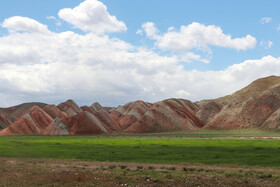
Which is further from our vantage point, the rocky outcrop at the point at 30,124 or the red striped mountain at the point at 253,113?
the rocky outcrop at the point at 30,124

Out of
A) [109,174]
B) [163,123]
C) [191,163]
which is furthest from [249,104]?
[109,174]

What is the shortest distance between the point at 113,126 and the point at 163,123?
→ 3338 centimetres

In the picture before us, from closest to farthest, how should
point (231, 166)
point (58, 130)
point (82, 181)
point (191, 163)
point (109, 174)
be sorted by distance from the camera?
point (82, 181) → point (109, 174) → point (231, 166) → point (191, 163) → point (58, 130)

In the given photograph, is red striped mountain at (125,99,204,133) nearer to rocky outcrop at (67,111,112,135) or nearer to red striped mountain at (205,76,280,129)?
red striped mountain at (205,76,280,129)

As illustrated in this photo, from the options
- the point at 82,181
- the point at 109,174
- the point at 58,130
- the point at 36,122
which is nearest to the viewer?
the point at 82,181

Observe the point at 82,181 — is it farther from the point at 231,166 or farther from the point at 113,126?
the point at 113,126

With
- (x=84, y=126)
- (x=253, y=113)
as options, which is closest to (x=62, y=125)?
(x=84, y=126)

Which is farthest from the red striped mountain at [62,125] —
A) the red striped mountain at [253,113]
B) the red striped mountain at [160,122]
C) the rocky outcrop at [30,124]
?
the red striped mountain at [253,113]

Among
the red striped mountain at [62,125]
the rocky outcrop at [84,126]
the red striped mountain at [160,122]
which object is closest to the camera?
the red striped mountain at [62,125]

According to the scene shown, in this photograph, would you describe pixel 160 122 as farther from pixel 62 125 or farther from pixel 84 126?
pixel 62 125

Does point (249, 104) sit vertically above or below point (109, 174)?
above

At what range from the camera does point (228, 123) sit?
152 meters

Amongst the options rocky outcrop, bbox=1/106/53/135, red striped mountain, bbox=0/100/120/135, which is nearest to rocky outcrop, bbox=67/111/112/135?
red striped mountain, bbox=0/100/120/135

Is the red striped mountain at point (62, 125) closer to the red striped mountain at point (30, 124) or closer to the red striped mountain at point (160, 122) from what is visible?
the red striped mountain at point (30, 124)
